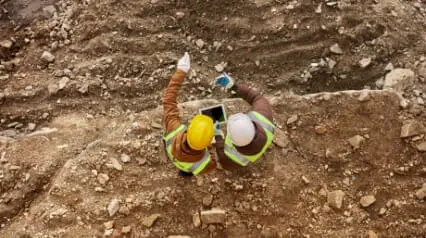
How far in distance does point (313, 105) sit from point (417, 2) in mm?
2065

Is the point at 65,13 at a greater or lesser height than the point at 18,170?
greater

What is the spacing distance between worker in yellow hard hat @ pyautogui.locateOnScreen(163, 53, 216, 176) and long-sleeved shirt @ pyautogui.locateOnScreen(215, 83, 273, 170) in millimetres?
107

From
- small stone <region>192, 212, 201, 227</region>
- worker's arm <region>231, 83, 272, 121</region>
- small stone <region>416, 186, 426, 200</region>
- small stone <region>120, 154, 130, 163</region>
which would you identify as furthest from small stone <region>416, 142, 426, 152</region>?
small stone <region>120, 154, 130, 163</region>

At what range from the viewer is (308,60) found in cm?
554

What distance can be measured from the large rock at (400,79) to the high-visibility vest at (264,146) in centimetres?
174

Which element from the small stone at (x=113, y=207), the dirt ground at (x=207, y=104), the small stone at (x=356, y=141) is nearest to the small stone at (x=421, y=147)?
the dirt ground at (x=207, y=104)

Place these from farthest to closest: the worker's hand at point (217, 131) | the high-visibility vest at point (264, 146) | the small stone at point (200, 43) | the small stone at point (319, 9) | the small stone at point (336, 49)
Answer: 1. the small stone at point (200, 43)
2. the small stone at point (319, 9)
3. the small stone at point (336, 49)
4. the worker's hand at point (217, 131)
5. the high-visibility vest at point (264, 146)

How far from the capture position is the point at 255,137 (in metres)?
3.79

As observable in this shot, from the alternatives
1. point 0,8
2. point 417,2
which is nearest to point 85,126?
point 0,8

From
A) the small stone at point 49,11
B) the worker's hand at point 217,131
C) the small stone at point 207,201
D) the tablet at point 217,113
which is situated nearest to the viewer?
the worker's hand at point 217,131

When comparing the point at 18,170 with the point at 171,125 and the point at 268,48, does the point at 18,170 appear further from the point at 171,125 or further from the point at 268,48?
the point at 268,48

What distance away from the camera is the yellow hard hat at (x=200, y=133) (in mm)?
3660

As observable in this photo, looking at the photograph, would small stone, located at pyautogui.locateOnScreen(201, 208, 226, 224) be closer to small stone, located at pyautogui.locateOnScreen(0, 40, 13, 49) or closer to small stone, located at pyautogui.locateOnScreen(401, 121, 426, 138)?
small stone, located at pyautogui.locateOnScreen(401, 121, 426, 138)

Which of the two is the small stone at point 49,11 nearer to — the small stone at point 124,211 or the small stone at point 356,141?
the small stone at point 124,211
